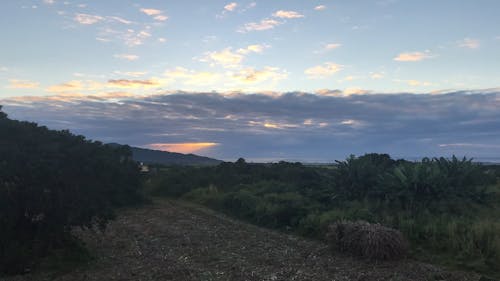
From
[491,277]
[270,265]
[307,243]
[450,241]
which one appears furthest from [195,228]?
[491,277]

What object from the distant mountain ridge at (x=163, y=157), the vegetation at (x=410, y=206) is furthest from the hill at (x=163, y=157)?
the vegetation at (x=410, y=206)

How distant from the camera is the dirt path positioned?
29.7 feet

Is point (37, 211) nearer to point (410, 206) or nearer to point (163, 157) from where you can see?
point (410, 206)

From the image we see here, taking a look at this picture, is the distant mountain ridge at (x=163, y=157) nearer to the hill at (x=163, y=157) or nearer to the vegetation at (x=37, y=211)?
the hill at (x=163, y=157)

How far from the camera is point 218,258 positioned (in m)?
10.7

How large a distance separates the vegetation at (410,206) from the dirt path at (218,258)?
1041 mm

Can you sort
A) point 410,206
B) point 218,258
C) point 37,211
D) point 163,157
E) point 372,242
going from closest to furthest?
point 37,211, point 372,242, point 218,258, point 410,206, point 163,157

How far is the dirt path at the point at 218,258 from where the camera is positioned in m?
9.05

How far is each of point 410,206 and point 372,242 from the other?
16.9ft

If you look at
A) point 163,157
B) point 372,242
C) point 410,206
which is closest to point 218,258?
point 372,242

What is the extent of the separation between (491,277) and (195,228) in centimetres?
882

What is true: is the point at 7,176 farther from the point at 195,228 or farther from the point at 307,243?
the point at 307,243

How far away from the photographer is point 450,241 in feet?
34.7

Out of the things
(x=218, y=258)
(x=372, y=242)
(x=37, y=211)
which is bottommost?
(x=218, y=258)
